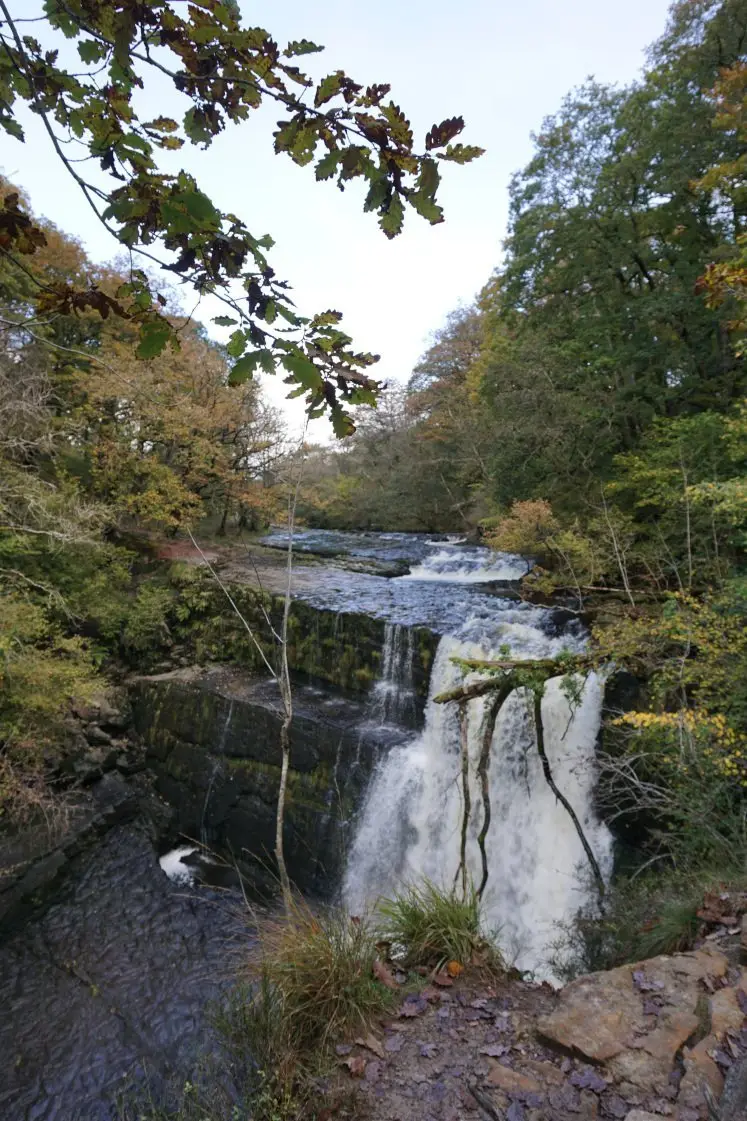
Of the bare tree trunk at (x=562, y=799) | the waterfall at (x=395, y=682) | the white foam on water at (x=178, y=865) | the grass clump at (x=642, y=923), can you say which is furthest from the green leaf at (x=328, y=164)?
the white foam on water at (x=178, y=865)

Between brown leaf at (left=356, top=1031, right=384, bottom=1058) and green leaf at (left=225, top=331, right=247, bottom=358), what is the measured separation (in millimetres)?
3176

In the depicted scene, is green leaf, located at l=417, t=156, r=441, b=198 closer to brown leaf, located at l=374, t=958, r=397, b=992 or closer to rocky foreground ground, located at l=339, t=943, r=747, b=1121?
rocky foreground ground, located at l=339, t=943, r=747, b=1121

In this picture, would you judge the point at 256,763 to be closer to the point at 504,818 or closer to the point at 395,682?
the point at 395,682

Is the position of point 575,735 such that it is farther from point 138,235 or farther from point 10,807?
point 10,807

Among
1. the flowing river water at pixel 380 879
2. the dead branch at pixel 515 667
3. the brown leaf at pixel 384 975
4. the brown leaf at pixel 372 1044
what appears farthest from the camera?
the dead branch at pixel 515 667

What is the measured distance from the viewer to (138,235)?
1.45 meters

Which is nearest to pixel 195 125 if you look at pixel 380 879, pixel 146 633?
pixel 380 879

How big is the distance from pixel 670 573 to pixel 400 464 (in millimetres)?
15932

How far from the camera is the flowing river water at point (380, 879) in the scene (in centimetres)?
457

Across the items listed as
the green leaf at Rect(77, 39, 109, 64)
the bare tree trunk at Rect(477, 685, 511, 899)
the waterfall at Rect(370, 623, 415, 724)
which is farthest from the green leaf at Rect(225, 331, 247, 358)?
the waterfall at Rect(370, 623, 415, 724)


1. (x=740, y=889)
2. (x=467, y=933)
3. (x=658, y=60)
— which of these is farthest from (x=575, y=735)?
(x=658, y=60)

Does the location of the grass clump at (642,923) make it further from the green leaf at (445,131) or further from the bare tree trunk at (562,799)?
the green leaf at (445,131)

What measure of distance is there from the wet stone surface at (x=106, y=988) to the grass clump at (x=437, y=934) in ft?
4.17

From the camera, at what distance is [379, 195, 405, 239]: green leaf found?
1387 mm
